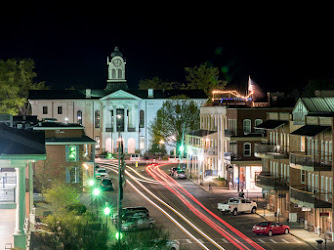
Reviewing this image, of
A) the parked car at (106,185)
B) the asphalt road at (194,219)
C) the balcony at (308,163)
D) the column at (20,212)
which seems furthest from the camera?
the parked car at (106,185)

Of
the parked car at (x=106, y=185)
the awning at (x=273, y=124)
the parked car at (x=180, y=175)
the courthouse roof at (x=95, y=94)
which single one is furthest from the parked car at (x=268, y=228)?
the courthouse roof at (x=95, y=94)

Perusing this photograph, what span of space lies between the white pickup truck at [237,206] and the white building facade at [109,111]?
60.3m

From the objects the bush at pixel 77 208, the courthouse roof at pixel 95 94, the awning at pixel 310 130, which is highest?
the courthouse roof at pixel 95 94

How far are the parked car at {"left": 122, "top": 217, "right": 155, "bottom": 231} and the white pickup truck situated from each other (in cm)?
851

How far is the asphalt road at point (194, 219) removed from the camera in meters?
39.7

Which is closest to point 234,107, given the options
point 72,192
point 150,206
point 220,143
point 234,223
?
point 220,143

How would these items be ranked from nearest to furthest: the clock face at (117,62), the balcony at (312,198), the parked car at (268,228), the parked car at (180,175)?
1. the balcony at (312,198)
2. the parked car at (268,228)
3. the parked car at (180,175)
4. the clock face at (117,62)

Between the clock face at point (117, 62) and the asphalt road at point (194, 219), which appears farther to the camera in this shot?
the clock face at point (117, 62)

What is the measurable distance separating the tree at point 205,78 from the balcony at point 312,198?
83879 mm

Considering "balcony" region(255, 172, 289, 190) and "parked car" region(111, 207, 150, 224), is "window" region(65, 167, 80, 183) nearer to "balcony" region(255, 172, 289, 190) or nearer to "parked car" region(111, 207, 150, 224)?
"parked car" region(111, 207, 150, 224)

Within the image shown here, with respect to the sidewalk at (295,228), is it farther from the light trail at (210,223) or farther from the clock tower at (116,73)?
the clock tower at (116,73)

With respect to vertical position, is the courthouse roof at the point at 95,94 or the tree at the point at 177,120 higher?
the courthouse roof at the point at 95,94

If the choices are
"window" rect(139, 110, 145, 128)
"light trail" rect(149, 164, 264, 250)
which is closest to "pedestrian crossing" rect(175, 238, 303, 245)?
"light trail" rect(149, 164, 264, 250)

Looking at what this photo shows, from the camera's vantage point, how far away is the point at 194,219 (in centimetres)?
Result: 4781
